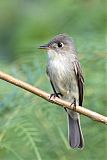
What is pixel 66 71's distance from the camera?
5.03m

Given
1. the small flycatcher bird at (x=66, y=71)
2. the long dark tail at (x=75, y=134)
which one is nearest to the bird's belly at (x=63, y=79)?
the small flycatcher bird at (x=66, y=71)

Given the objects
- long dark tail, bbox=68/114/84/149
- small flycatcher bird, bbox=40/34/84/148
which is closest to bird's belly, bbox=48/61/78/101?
small flycatcher bird, bbox=40/34/84/148

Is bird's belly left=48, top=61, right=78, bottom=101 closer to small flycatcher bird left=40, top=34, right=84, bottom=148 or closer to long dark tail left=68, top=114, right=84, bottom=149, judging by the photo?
small flycatcher bird left=40, top=34, right=84, bottom=148

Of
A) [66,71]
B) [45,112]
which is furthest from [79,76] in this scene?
[45,112]

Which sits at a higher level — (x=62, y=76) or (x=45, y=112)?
(x=62, y=76)

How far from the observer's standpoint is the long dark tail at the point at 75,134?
4.96 metres

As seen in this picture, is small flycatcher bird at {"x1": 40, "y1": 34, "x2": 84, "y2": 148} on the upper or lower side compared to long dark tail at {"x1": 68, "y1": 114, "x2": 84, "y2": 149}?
upper

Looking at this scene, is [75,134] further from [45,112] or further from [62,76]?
[62,76]

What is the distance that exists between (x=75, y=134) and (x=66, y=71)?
48 centimetres

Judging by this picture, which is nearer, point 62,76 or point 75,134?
point 62,76

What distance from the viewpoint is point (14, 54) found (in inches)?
290

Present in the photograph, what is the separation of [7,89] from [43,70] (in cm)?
30

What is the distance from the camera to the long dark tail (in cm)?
496

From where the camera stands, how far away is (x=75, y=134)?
17.1ft
